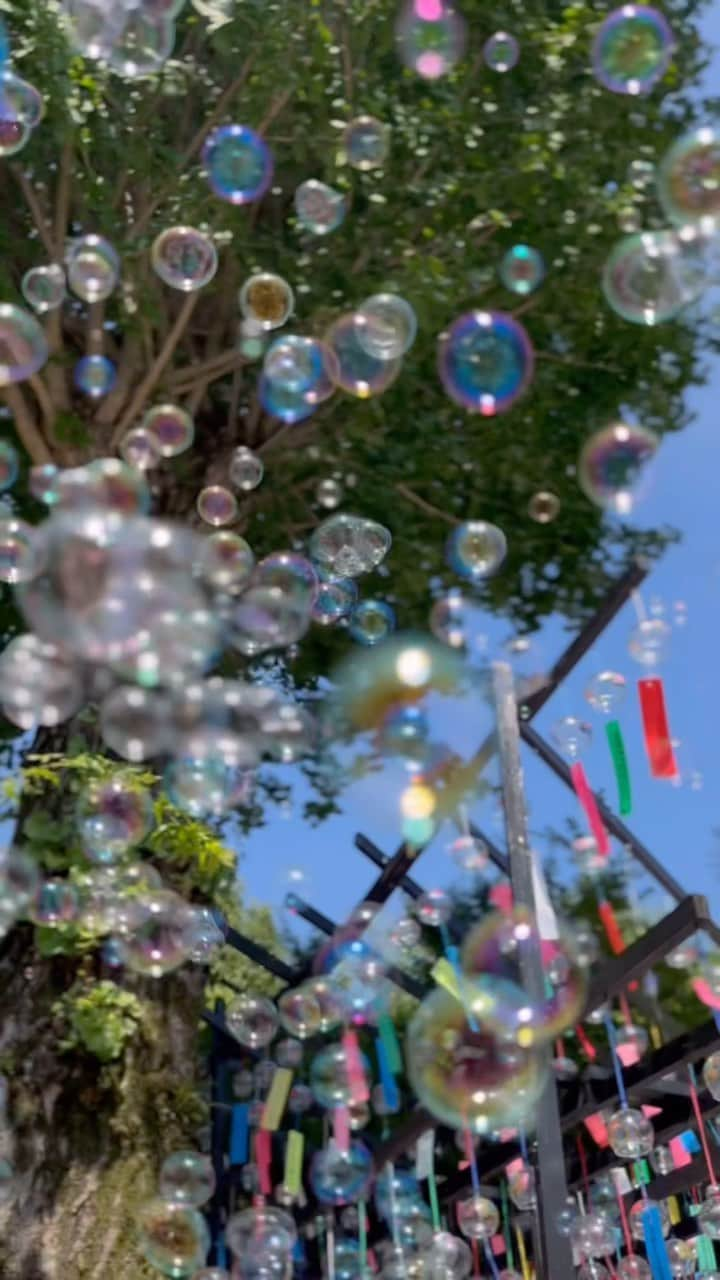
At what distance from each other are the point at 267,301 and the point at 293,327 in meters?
1.35

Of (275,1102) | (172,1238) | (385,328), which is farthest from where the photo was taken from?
(275,1102)

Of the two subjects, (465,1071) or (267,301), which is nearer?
(465,1071)

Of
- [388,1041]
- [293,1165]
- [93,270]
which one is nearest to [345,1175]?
[293,1165]

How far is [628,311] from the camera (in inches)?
177

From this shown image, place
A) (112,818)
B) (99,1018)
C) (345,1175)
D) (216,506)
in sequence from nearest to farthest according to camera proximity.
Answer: (99,1018) < (112,818) < (345,1175) < (216,506)

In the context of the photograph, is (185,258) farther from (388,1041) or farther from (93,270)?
(388,1041)

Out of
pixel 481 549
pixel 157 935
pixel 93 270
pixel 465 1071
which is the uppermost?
pixel 93 270

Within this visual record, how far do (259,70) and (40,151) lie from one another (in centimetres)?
131

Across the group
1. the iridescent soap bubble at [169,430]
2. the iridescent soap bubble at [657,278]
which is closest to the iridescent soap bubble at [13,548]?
the iridescent soap bubble at [169,430]

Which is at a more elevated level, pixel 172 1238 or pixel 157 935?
pixel 157 935

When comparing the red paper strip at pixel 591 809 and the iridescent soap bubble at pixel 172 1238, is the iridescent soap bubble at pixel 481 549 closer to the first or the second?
the red paper strip at pixel 591 809

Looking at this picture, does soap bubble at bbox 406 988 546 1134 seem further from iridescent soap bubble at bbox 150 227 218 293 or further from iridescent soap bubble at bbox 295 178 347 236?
iridescent soap bubble at bbox 295 178 347 236

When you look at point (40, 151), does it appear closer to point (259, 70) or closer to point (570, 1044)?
point (259, 70)

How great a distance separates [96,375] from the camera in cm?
654
